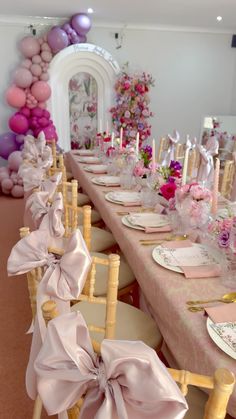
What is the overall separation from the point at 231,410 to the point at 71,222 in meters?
1.33

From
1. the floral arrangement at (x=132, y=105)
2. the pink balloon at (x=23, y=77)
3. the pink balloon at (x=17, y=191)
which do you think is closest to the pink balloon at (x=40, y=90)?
the pink balloon at (x=23, y=77)

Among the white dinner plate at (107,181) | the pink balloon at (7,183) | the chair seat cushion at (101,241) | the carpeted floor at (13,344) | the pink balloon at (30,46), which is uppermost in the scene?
the pink balloon at (30,46)

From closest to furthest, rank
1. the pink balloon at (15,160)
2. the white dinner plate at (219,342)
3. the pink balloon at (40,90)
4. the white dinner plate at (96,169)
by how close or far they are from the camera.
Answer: the white dinner plate at (219,342), the white dinner plate at (96,169), the pink balloon at (15,160), the pink balloon at (40,90)

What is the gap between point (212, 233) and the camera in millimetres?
1428

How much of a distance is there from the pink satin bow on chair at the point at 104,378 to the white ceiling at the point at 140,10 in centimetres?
435

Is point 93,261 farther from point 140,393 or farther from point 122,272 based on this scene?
point 122,272

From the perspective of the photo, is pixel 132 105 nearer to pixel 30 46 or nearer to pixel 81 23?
pixel 81 23

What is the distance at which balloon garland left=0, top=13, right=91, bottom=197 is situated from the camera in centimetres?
478

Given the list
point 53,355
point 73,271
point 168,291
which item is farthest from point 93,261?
point 53,355

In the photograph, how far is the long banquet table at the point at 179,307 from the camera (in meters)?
0.89

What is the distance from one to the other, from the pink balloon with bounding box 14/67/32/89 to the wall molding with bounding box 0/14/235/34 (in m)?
0.74

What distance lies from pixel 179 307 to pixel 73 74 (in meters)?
5.22

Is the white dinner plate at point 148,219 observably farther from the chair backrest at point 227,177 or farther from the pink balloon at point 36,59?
the pink balloon at point 36,59

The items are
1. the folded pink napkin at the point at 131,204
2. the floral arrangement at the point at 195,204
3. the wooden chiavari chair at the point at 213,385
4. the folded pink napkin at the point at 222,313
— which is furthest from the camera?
the folded pink napkin at the point at 131,204
